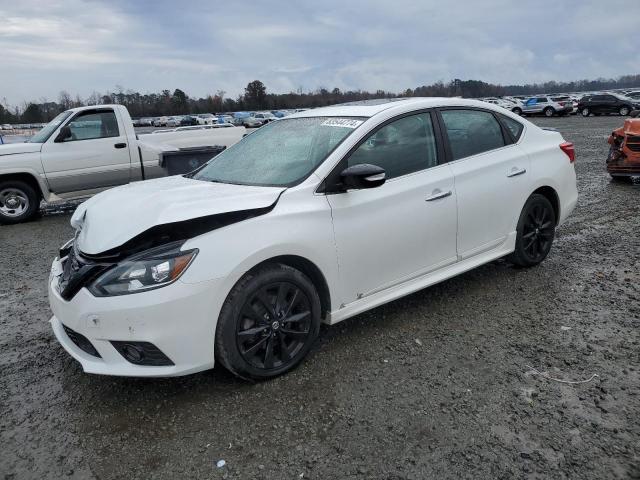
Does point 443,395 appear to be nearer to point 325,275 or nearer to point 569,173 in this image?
point 325,275

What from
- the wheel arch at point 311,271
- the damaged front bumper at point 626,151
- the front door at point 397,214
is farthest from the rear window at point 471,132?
the damaged front bumper at point 626,151

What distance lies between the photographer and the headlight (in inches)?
104

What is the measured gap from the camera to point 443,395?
291 centimetres

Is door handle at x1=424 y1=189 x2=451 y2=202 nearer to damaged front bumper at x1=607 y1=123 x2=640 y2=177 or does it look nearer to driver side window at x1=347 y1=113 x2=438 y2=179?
driver side window at x1=347 y1=113 x2=438 y2=179

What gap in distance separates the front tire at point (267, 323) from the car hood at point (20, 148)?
742 cm

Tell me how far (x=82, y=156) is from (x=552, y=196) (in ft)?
25.0

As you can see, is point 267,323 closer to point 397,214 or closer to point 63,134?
point 397,214

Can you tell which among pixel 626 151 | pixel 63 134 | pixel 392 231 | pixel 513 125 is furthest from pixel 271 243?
pixel 626 151

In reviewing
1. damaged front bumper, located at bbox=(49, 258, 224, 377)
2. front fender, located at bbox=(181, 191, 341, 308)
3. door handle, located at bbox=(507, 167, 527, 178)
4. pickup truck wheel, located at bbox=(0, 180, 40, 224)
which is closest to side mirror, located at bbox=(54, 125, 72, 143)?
pickup truck wheel, located at bbox=(0, 180, 40, 224)

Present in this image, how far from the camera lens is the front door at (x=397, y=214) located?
3.29 m

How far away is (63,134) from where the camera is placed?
8656mm

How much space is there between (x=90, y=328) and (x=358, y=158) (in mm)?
1987

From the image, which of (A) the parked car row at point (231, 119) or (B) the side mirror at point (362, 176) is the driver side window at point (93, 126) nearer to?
(B) the side mirror at point (362, 176)

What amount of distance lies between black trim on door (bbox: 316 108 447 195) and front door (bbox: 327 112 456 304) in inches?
0.7
